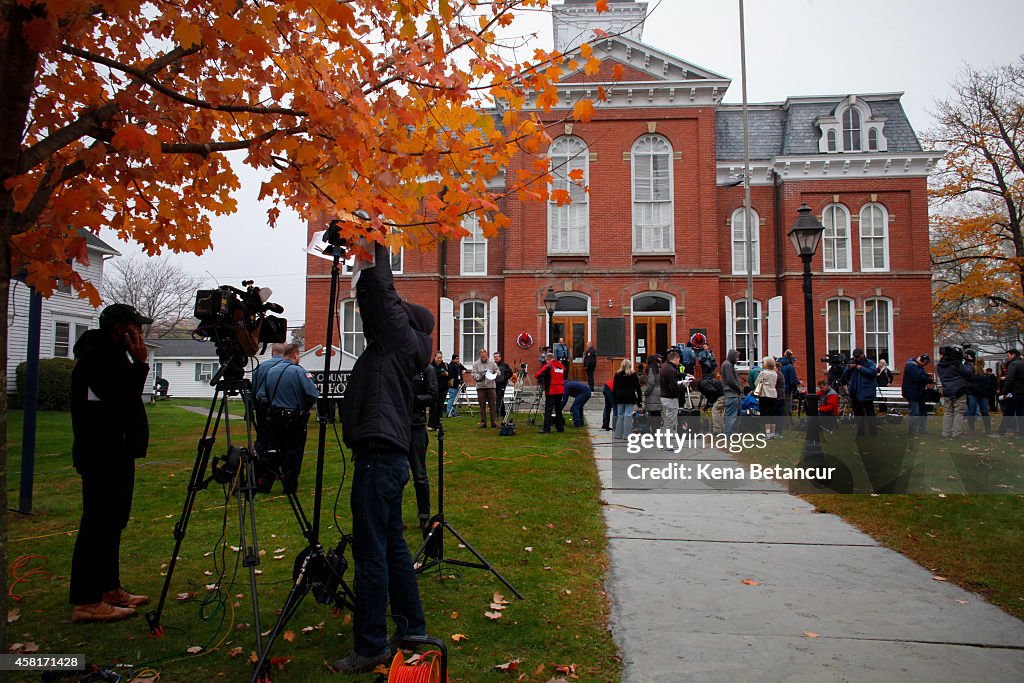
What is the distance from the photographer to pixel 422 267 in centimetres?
2762

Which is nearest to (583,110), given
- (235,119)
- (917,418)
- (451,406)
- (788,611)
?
(235,119)

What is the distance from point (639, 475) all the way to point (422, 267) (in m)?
19.5

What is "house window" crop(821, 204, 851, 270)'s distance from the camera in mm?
27203

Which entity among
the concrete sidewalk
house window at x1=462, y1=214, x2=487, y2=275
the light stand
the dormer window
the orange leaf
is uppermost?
the dormer window

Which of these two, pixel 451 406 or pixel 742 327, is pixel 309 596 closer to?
pixel 451 406

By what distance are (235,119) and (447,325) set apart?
22.7m

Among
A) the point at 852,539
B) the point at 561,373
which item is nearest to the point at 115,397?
the point at 852,539

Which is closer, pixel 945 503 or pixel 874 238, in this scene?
pixel 945 503

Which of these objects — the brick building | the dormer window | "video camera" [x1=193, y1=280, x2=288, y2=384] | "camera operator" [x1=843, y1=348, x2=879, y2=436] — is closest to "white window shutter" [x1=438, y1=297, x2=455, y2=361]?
the brick building

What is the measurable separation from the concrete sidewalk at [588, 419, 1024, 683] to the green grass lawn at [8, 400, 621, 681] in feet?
1.02

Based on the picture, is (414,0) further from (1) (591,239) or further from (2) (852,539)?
(1) (591,239)

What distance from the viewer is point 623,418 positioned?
43.6ft

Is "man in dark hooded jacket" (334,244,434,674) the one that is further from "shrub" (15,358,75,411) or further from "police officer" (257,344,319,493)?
"shrub" (15,358,75,411)

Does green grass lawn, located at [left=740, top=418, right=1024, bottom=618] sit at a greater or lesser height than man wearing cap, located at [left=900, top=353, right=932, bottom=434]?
lesser
